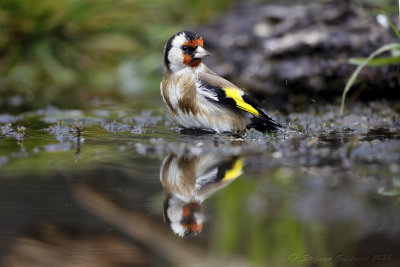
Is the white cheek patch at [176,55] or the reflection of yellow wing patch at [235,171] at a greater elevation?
the white cheek patch at [176,55]

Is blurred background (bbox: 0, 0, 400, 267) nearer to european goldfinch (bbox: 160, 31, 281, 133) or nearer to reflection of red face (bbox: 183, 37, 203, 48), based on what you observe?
european goldfinch (bbox: 160, 31, 281, 133)

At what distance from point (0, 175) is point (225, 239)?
4.79 ft

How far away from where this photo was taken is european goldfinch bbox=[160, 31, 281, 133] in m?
4.11

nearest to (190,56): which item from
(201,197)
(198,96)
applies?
(198,96)

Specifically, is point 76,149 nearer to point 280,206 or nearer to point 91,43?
point 280,206

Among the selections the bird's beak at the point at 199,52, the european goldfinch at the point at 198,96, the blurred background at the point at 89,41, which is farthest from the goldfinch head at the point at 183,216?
the blurred background at the point at 89,41

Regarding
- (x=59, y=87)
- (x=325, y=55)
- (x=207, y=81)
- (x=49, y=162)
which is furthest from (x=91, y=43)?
(x=49, y=162)

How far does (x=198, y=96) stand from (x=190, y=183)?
4.43 feet

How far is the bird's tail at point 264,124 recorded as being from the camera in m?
4.26

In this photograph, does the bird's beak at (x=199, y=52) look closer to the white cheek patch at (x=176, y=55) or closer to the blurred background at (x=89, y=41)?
the white cheek patch at (x=176, y=55)

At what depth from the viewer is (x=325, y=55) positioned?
634 cm

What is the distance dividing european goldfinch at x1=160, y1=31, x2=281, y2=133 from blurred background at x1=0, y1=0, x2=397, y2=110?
3.41 m

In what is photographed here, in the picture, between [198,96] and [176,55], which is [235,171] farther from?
[176,55]

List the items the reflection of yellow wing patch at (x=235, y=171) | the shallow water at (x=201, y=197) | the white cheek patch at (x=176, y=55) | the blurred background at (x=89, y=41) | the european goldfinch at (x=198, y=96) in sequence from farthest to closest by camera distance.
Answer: the blurred background at (x=89, y=41) < the white cheek patch at (x=176, y=55) < the european goldfinch at (x=198, y=96) < the reflection of yellow wing patch at (x=235, y=171) < the shallow water at (x=201, y=197)
